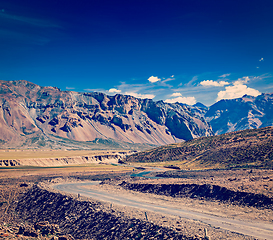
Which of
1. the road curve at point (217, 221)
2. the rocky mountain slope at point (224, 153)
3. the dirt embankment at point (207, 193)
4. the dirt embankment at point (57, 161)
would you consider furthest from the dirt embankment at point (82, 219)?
the dirt embankment at point (57, 161)

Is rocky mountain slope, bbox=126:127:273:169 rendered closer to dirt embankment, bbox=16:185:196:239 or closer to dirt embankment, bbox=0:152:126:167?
dirt embankment, bbox=0:152:126:167

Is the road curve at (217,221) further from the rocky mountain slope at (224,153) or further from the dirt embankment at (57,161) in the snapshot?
the dirt embankment at (57,161)

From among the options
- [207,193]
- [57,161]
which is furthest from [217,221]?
[57,161]

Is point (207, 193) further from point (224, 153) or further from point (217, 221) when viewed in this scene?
point (224, 153)

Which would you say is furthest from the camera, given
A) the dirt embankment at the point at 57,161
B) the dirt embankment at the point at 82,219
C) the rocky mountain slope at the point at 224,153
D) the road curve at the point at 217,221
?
the dirt embankment at the point at 57,161

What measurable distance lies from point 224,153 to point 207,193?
198ft

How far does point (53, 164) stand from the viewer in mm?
124688

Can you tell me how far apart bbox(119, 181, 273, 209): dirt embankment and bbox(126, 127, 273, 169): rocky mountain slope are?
130 feet

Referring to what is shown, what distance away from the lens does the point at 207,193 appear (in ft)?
125

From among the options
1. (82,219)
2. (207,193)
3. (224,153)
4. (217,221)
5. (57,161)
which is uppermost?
(217,221)

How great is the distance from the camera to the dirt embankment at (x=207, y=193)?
3092 cm

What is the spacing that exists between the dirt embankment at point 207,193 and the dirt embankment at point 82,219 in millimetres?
14569

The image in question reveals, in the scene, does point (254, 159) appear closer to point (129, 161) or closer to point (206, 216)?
point (206, 216)

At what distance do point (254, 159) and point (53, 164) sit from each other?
93.7 metres
